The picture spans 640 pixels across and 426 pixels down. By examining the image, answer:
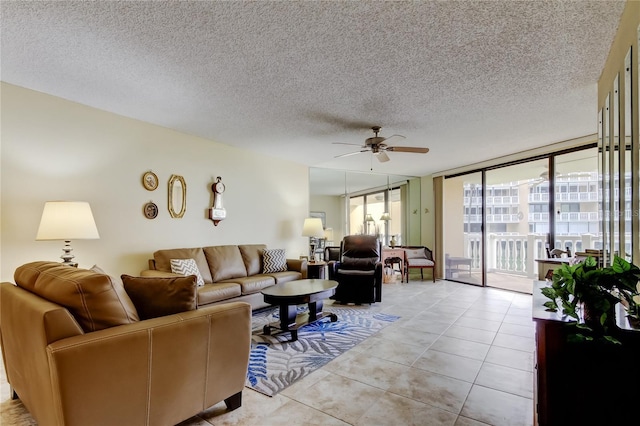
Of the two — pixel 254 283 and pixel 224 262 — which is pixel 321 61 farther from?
pixel 224 262

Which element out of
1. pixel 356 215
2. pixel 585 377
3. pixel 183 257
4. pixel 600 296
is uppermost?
pixel 356 215

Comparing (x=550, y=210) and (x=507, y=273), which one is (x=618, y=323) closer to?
(x=550, y=210)

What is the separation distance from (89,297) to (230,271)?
9.44ft

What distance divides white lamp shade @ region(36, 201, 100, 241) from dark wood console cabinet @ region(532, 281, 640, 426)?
3.41 metres

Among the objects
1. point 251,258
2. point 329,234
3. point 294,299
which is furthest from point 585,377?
point 329,234

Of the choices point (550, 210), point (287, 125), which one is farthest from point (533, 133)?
point (287, 125)

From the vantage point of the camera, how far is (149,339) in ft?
5.07

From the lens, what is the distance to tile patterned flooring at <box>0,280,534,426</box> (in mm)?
1918

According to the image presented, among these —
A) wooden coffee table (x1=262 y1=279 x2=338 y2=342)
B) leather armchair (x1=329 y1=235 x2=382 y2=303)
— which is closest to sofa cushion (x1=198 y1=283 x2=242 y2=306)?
wooden coffee table (x1=262 y1=279 x2=338 y2=342)

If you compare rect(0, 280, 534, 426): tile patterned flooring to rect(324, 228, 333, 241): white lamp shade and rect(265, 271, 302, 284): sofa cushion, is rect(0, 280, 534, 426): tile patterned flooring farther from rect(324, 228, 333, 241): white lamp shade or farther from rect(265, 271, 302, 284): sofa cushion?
rect(324, 228, 333, 241): white lamp shade

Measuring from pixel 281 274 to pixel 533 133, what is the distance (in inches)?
160

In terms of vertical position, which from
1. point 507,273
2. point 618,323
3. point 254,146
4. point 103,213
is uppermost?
point 254,146

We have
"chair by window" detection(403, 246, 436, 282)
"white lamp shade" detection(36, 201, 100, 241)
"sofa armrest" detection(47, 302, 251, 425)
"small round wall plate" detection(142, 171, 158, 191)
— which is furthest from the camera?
"chair by window" detection(403, 246, 436, 282)

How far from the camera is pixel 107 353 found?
1418 millimetres
